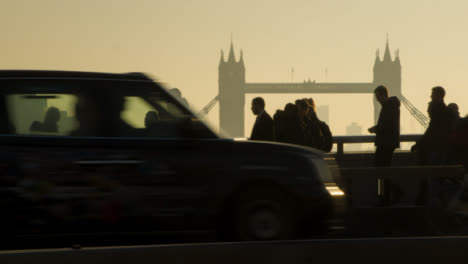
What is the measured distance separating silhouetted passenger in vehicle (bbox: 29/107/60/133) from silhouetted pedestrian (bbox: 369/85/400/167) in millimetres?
6152

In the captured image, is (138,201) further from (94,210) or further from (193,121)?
(193,121)

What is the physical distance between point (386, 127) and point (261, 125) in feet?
6.12

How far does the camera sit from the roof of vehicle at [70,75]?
684 cm

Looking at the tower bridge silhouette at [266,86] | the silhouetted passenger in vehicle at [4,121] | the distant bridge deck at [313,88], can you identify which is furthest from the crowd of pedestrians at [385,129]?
the distant bridge deck at [313,88]

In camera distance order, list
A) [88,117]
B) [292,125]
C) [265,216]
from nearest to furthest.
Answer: [88,117] → [265,216] → [292,125]

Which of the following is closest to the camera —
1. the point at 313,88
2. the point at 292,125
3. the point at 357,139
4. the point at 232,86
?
→ the point at 292,125

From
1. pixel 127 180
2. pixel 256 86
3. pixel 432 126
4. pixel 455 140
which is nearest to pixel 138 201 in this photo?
pixel 127 180

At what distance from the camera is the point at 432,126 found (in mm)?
12375

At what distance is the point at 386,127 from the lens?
1228cm

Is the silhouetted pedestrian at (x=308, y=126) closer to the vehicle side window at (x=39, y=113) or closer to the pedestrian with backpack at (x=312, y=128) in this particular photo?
the pedestrian with backpack at (x=312, y=128)

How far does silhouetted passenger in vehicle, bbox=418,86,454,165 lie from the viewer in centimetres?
1223

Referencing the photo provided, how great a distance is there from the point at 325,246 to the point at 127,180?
282 cm

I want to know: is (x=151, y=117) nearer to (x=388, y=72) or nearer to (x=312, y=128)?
(x=312, y=128)

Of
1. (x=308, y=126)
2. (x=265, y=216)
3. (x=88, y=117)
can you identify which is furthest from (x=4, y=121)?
(x=308, y=126)
